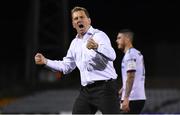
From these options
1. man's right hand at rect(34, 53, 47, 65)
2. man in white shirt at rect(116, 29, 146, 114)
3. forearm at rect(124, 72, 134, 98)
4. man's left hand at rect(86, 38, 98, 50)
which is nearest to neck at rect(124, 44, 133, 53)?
man in white shirt at rect(116, 29, 146, 114)

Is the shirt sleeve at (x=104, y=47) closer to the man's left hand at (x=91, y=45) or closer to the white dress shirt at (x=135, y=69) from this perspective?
the man's left hand at (x=91, y=45)

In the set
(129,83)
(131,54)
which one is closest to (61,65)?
(129,83)

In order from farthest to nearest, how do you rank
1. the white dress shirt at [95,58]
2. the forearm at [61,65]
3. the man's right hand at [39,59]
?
1. the forearm at [61,65]
2. the man's right hand at [39,59]
3. the white dress shirt at [95,58]

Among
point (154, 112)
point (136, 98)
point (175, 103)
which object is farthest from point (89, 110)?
point (175, 103)

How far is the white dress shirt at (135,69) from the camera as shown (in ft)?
21.9

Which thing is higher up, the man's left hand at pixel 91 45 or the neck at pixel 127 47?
the man's left hand at pixel 91 45

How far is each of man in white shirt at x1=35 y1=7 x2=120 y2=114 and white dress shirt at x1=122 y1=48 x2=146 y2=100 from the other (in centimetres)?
113

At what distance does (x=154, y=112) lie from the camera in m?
11.9

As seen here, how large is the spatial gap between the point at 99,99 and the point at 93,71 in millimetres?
291

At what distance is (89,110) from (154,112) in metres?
6.48

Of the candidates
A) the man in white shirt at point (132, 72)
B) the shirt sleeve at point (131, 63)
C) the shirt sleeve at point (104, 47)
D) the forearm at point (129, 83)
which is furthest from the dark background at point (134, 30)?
the shirt sleeve at point (104, 47)

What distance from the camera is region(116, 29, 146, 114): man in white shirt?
21.7 ft

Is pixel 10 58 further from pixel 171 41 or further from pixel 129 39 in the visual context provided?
pixel 129 39

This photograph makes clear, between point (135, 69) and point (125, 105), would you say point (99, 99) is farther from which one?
point (135, 69)
